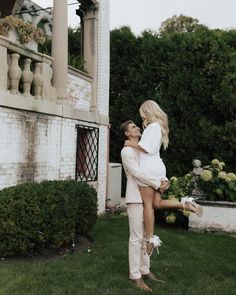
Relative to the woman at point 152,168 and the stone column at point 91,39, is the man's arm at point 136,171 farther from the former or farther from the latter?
the stone column at point 91,39

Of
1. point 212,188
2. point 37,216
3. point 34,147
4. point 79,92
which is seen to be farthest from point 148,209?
point 79,92

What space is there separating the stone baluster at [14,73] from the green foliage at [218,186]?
4070 mm

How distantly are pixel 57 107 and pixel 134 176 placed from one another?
355 centimetres

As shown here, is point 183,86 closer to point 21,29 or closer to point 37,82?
point 37,82

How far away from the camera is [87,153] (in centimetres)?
968

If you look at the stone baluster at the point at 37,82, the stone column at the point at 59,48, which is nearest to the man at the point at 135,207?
the stone baluster at the point at 37,82

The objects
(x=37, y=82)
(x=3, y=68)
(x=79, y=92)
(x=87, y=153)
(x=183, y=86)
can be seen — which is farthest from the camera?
(x=183, y=86)

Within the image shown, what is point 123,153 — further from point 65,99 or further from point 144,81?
point 144,81

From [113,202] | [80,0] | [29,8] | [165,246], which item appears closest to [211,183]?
[165,246]

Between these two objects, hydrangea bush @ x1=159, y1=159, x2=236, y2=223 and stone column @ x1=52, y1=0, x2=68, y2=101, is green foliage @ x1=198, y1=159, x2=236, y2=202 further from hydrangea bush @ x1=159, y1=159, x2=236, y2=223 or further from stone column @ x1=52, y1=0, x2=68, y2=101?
stone column @ x1=52, y1=0, x2=68, y2=101

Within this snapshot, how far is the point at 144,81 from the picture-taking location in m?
12.3

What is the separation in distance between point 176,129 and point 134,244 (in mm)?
7389

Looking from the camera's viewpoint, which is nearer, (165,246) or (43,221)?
(43,221)

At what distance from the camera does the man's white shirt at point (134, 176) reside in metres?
4.68
